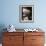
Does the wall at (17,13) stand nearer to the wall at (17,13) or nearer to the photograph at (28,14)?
the wall at (17,13)

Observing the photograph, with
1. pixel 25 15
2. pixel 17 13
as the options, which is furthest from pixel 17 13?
pixel 25 15

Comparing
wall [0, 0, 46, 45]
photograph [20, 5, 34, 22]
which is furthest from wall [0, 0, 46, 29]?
photograph [20, 5, 34, 22]

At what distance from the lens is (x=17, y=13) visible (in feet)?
13.5

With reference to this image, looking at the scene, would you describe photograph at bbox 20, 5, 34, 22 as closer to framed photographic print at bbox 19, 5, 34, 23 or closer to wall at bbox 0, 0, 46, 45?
framed photographic print at bbox 19, 5, 34, 23

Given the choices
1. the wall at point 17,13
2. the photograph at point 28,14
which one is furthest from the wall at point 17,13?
the photograph at point 28,14

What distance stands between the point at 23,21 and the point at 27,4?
0.55 m

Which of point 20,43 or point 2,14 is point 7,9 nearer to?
point 2,14

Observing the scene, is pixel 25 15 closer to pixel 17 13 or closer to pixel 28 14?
pixel 28 14

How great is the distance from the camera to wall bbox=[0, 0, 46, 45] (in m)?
4.08

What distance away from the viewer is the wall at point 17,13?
4.08 m

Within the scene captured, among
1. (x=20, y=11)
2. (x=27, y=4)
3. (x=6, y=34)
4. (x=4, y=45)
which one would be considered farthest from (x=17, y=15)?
(x=4, y=45)

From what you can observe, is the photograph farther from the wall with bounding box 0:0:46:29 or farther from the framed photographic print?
the wall with bounding box 0:0:46:29

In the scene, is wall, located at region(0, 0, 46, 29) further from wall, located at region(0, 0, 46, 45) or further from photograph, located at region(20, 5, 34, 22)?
photograph, located at region(20, 5, 34, 22)

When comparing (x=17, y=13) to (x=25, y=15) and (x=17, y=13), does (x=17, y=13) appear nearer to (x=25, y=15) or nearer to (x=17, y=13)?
(x=17, y=13)
